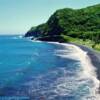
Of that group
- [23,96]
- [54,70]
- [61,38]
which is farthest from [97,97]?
[61,38]

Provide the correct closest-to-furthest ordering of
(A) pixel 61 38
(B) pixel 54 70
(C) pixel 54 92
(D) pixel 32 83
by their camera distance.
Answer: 1. (C) pixel 54 92
2. (D) pixel 32 83
3. (B) pixel 54 70
4. (A) pixel 61 38

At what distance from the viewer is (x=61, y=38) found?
197 m

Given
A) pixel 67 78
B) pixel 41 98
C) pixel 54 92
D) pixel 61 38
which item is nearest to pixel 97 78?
pixel 67 78

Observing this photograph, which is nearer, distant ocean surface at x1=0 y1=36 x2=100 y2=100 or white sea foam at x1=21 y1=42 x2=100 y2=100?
distant ocean surface at x1=0 y1=36 x2=100 y2=100

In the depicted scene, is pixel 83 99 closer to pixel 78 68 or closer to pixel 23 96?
pixel 23 96

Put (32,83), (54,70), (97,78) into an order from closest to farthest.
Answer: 1. (32,83)
2. (97,78)
3. (54,70)

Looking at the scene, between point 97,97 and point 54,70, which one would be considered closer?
point 97,97

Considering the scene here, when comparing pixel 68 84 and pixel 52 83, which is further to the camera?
pixel 52 83

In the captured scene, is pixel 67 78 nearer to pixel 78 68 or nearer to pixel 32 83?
pixel 32 83

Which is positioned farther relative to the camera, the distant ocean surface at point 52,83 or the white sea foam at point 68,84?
the white sea foam at point 68,84

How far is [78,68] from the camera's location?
6644 centimetres

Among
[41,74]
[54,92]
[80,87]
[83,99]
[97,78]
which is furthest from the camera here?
[41,74]

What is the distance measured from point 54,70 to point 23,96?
23164 millimetres

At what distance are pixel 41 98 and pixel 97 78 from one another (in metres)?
15.7
